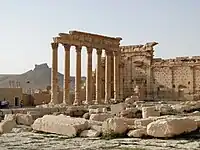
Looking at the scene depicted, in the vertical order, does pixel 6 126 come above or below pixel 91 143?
above

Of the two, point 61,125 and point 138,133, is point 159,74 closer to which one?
point 61,125

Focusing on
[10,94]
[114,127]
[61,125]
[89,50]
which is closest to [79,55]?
[89,50]

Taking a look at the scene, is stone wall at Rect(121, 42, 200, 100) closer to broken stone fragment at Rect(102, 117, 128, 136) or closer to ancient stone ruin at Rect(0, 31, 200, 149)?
ancient stone ruin at Rect(0, 31, 200, 149)

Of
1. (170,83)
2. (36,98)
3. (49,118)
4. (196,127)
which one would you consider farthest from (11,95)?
(196,127)

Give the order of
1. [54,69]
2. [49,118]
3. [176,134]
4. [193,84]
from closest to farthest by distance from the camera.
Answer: [176,134] → [49,118] → [54,69] → [193,84]

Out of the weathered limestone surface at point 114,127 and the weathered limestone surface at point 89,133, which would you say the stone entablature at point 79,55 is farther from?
the weathered limestone surface at point 114,127

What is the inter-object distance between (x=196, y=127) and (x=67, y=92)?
75.4 feet

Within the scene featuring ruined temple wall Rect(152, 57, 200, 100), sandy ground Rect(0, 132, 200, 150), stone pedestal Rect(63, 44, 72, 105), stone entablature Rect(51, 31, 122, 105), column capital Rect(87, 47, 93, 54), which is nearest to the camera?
A: sandy ground Rect(0, 132, 200, 150)

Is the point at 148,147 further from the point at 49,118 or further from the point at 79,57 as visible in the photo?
the point at 79,57

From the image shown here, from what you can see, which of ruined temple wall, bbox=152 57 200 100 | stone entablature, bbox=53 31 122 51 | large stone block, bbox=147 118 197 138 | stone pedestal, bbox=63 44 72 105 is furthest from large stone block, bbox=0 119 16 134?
ruined temple wall, bbox=152 57 200 100

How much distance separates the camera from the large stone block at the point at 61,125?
10.7 metres

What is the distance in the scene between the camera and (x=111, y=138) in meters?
10.1

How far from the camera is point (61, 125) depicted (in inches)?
430

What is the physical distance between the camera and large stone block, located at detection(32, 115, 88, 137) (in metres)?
10.7
